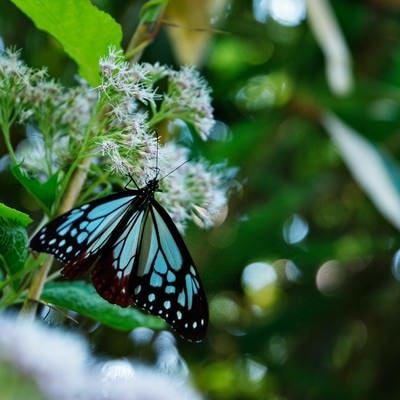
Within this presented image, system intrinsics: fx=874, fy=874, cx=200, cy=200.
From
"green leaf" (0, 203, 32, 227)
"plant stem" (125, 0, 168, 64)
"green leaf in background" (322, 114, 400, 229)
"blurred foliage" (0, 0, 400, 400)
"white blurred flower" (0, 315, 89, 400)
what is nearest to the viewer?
"white blurred flower" (0, 315, 89, 400)

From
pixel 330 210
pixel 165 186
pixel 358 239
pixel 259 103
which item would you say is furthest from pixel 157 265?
pixel 330 210

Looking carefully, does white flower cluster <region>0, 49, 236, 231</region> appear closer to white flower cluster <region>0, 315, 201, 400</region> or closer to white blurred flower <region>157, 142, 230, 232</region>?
white blurred flower <region>157, 142, 230, 232</region>

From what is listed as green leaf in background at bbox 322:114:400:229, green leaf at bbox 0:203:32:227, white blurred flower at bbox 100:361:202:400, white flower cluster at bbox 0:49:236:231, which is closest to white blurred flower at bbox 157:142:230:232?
white flower cluster at bbox 0:49:236:231

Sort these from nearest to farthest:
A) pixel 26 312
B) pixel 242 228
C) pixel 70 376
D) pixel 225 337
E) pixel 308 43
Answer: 1. pixel 70 376
2. pixel 26 312
3. pixel 242 228
4. pixel 308 43
5. pixel 225 337

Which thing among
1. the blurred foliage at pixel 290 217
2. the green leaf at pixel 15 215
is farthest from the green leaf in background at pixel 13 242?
the blurred foliage at pixel 290 217

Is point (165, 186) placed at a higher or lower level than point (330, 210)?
lower

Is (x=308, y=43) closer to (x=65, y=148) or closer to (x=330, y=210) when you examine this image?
(x=330, y=210)

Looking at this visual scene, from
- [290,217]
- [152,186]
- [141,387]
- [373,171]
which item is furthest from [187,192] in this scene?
[290,217]

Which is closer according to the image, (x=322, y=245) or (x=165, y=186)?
(x=165, y=186)

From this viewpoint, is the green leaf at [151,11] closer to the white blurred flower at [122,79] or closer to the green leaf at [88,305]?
the white blurred flower at [122,79]
